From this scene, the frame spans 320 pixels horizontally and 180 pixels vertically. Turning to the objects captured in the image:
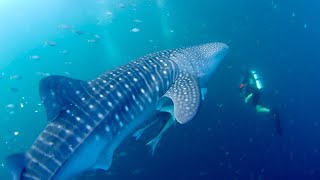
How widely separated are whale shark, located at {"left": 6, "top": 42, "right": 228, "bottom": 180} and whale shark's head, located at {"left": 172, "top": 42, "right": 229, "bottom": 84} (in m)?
0.17

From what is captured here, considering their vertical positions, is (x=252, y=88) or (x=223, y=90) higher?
(x=252, y=88)

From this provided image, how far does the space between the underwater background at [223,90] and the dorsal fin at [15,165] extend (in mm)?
7904

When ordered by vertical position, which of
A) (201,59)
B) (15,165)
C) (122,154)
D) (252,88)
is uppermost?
(15,165)

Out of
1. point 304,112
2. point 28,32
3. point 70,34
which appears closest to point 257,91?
point 304,112

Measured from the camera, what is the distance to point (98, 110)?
5.31m

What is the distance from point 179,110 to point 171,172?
6475 millimetres

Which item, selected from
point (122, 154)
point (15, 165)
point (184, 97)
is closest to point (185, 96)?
point (184, 97)

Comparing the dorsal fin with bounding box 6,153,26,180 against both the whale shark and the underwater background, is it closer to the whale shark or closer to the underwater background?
the whale shark

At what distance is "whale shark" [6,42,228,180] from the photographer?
180 inches

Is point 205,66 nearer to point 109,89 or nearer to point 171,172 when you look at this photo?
point 109,89

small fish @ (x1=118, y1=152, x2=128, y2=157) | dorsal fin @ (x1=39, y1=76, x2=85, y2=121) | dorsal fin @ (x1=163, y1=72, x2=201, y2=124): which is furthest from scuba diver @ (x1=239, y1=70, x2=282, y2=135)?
dorsal fin @ (x1=39, y1=76, x2=85, y2=121)

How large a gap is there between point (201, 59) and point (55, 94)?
4.26 m

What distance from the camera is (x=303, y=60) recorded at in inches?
984

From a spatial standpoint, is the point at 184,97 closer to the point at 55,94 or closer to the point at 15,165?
the point at 55,94
